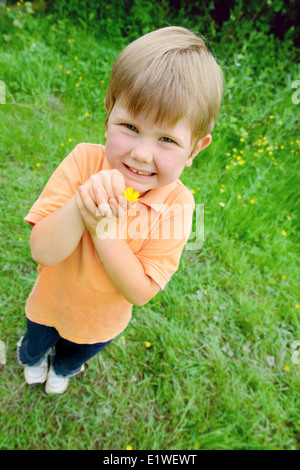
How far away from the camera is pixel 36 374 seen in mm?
1411

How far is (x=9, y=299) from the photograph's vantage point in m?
1.67

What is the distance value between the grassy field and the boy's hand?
1.20 meters

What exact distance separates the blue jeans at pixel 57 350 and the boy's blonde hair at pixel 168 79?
2.82 feet

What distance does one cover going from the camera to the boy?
703 millimetres

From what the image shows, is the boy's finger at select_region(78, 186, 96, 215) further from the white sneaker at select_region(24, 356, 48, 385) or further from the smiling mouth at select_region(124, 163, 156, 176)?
the white sneaker at select_region(24, 356, 48, 385)

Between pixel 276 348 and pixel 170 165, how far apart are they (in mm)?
1660

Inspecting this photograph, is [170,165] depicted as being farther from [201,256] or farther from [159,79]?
[201,256]

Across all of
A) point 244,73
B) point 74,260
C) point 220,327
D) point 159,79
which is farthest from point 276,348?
point 244,73

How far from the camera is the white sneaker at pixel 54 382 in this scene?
142 centimetres

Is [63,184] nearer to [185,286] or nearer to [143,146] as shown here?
[143,146]

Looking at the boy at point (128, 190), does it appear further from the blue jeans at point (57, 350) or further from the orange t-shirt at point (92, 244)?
the blue jeans at point (57, 350)

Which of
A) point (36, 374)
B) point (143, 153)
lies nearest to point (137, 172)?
point (143, 153)

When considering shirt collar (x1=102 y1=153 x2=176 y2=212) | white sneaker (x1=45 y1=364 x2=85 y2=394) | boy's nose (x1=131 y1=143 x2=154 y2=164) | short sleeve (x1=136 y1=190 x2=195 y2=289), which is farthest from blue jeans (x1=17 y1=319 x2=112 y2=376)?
boy's nose (x1=131 y1=143 x2=154 y2=164)

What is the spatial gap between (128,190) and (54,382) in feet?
3.83
